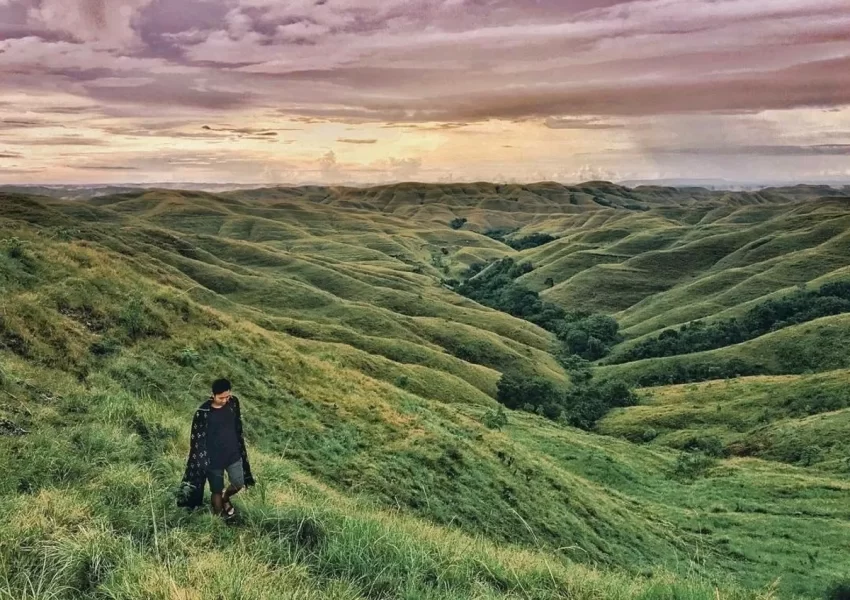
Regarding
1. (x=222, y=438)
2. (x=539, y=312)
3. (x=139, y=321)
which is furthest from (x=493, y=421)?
(x=539, y=312)

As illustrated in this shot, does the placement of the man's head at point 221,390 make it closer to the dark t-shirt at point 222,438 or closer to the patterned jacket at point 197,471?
the dark t-shirt at point 222,438

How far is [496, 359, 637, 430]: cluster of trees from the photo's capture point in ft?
233

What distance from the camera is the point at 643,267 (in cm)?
17212

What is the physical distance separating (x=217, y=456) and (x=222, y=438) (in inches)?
13.4

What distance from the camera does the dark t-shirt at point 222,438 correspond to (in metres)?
10.8

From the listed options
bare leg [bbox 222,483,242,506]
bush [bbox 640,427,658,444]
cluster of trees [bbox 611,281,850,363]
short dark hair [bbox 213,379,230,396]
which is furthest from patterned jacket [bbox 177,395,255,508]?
cluster of trees [bbox 611,281,850,363]

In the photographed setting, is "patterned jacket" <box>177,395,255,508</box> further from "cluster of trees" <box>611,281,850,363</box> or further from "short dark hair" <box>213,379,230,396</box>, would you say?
"cluster of trees" <box>611,281,850,363</box>

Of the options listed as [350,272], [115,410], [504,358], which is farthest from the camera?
[350,272]

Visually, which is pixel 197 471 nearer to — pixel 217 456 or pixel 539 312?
pixel 217 456

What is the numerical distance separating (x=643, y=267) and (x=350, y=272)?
88.8 meters

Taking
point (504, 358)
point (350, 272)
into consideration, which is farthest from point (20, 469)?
point (350, 272)

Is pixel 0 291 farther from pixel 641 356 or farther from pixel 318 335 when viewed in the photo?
pixel 641 356

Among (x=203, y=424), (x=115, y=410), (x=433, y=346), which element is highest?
(x=203, y=424)

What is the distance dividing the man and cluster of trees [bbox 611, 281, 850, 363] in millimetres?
108302
